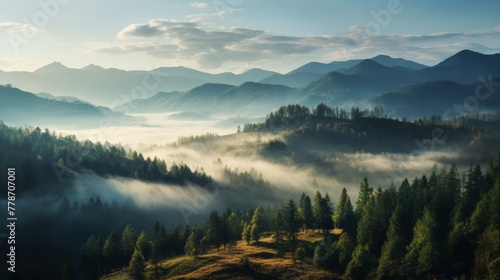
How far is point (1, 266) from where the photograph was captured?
149875mm

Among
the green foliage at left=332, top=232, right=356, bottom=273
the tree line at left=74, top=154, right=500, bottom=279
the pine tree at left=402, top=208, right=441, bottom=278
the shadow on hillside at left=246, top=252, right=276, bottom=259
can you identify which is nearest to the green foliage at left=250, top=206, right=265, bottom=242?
the tree line at left=74, top=154, right=500, bottom=279

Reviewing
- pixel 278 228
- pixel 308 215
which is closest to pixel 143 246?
pixel 278 228

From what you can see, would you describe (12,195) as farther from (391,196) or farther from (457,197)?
(457,197)

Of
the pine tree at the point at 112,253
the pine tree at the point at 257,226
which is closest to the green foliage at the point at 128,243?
the pine tree at the point at 112,253

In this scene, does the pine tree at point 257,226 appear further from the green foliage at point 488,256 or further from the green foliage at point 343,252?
the green foliage at point 488,256

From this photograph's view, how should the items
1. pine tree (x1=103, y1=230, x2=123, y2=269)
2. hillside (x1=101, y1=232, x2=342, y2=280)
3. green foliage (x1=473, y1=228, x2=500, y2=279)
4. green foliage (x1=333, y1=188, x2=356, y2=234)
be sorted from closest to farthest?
green foliage (x1=473, y1=228, x2=500, y2=279) < hillside (x1=101, y1=232, x2=342, y2=280) < green foliage (x1=333, y1=188, x2=356, y2=234) < pine tree (x1=103, y1=230, x2=123, y2=269)

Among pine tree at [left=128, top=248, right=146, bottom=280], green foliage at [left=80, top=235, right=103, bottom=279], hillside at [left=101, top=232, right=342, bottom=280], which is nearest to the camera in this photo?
hillside at [left=101, top=232, right=342, bottom=280]

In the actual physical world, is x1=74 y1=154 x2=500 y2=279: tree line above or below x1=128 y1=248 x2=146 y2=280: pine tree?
above

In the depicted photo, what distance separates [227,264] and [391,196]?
46.8 metres

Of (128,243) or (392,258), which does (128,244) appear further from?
(392,258)

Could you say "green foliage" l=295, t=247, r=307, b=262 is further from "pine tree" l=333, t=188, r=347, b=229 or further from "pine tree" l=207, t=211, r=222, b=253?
"pine tree" l=207, t=211, r=222, b=253

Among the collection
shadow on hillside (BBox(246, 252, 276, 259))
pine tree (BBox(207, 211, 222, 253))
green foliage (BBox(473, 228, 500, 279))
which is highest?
green foliage (BBox(473, 228, 500, 279))

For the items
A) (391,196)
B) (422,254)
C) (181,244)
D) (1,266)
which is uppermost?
(391,196)

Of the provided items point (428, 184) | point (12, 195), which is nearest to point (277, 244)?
point (428, 184)
